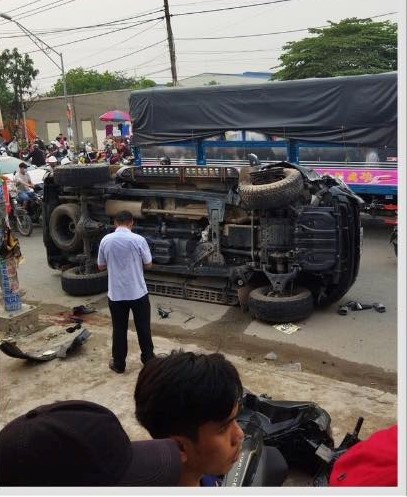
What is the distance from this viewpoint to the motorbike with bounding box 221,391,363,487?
3090mm

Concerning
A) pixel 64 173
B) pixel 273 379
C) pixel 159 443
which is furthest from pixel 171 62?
pixel 159 443

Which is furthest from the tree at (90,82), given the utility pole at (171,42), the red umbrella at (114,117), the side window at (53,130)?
the utility pole at (171,42)

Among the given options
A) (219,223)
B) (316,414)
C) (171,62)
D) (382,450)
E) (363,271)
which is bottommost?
(363,271)

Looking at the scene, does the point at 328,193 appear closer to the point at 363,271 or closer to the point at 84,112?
the point at 363,271

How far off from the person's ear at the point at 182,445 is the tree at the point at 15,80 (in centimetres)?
3822

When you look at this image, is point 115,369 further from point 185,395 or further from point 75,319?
point 185,395

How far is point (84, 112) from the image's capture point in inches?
1711

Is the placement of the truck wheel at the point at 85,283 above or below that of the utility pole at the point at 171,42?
below

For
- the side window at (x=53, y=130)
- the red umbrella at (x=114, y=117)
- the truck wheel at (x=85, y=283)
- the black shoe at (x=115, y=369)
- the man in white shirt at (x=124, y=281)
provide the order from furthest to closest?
the side window at (x=53, y=130)
the red umbrella at (x=114, y=117)
the truck wheel at (x=85, y=283)
the black shoe at (x=115, y=369)
the man in white shirt at (x=124, y=281)

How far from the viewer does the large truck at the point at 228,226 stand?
6316mm

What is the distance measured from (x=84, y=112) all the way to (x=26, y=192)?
32.3 metres

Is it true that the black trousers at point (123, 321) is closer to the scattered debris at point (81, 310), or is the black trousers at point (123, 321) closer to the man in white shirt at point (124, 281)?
the man in white shirt at point (124, 281)

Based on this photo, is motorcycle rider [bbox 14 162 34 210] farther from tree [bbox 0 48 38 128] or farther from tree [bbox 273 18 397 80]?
tree [bbox 0 48 38 128]

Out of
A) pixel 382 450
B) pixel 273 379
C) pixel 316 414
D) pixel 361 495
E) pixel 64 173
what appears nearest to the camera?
pixel 361 495
